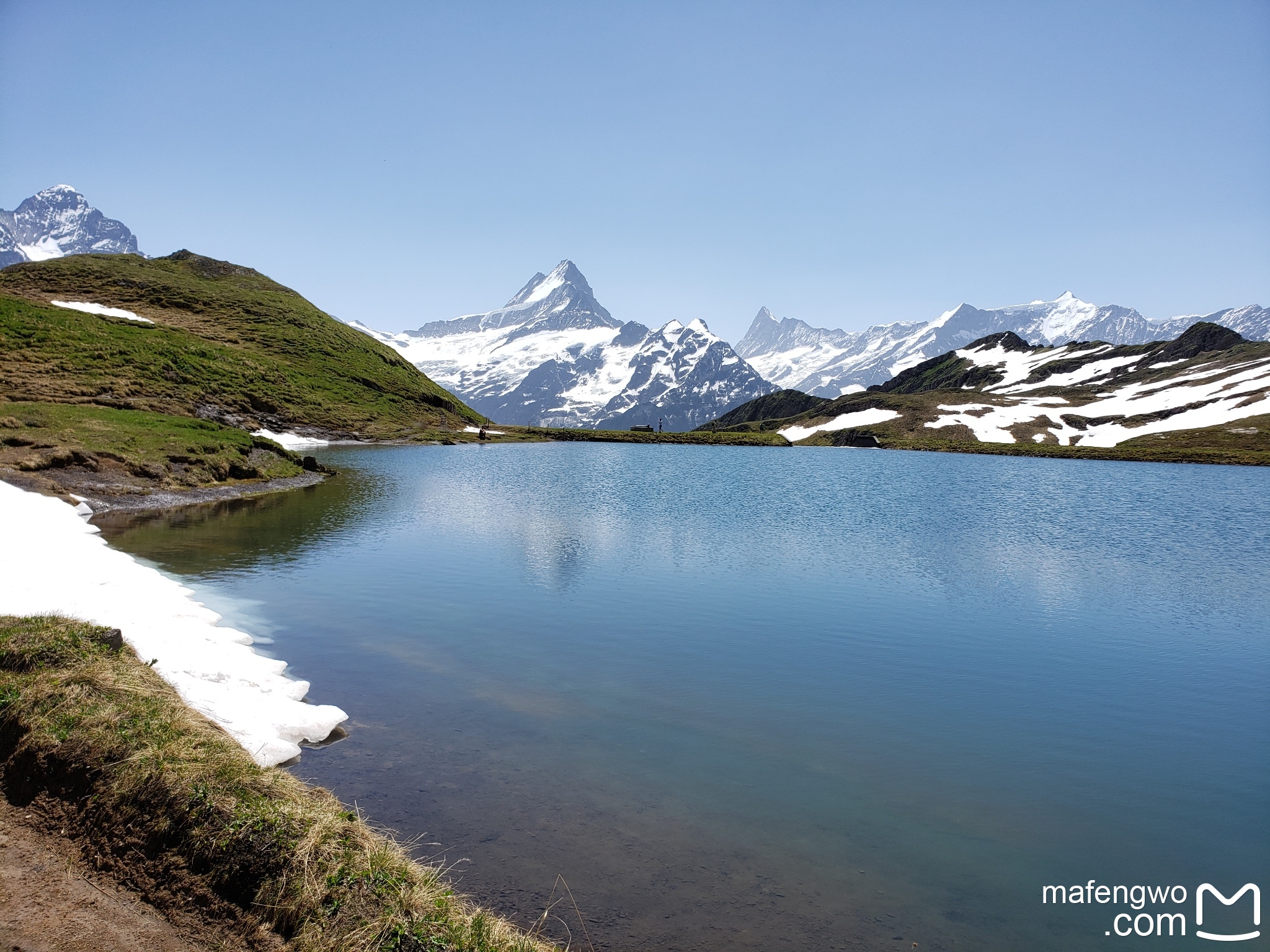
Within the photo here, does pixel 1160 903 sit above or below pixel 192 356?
below

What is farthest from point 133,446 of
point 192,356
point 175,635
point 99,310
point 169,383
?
point 99,310

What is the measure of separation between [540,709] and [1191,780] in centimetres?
1368

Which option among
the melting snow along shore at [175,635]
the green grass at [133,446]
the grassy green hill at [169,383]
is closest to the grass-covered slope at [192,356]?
the grassy green hill at [169,383]

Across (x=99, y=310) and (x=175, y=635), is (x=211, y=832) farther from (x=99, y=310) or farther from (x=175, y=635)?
(x=99, y=310)

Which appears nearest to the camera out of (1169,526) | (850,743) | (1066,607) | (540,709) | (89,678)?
(89,678)

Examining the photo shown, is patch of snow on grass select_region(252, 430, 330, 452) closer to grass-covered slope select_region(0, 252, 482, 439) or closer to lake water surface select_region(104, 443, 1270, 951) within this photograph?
grass-covered slope select_region(0, 252, 482, 439)

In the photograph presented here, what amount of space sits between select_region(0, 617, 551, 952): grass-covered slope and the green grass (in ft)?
123

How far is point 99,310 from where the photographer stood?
13175cm

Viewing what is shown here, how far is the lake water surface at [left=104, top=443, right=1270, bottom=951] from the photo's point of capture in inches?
427

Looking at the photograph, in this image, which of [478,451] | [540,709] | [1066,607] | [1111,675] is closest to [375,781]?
[540,709]

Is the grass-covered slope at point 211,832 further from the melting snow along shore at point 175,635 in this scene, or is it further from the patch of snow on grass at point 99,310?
the patch of snow on grass at point 99,310

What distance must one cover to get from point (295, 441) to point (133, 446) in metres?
73.0

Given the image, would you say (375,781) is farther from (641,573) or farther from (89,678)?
(641,573)

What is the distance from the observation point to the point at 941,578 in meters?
32.4
